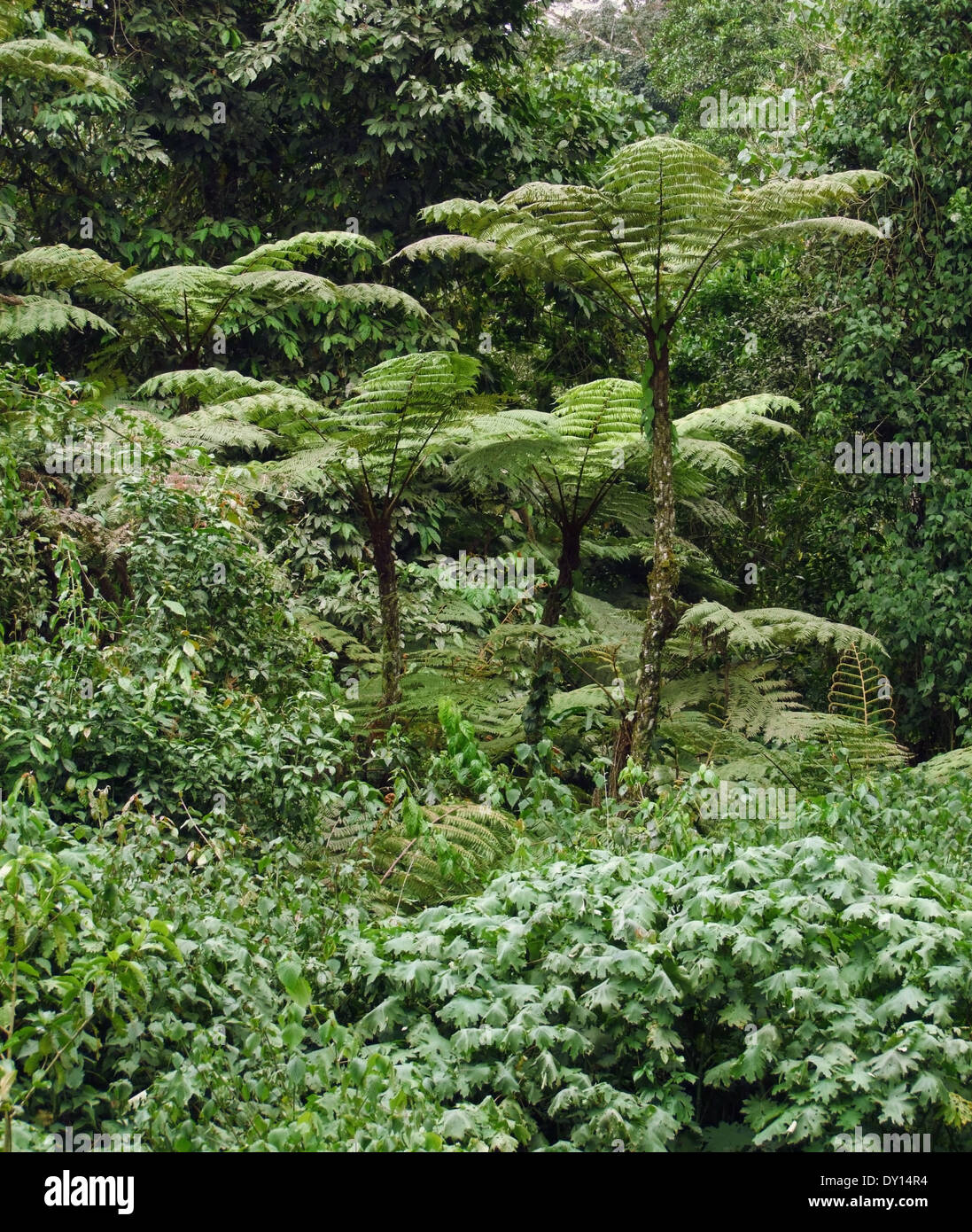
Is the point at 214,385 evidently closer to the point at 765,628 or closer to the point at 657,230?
the point at 657,230

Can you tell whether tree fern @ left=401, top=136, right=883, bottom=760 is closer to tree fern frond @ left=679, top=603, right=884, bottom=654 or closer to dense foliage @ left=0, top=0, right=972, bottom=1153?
dense foliage @ left=0, top=0, right=972, bottom=1153

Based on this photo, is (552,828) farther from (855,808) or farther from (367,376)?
Result: (367,376)

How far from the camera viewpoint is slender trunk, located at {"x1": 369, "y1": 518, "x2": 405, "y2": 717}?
5.14 metres

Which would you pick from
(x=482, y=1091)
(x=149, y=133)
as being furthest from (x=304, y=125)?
(x=482, y=1091)

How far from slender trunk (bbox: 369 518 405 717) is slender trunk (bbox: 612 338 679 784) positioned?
1.03 m

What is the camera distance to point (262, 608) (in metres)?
4.50

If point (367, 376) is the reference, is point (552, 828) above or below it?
below

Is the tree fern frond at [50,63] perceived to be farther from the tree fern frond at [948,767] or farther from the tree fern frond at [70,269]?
the tree fern frond at [948,767]

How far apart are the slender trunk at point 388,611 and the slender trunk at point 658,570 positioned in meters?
1.03

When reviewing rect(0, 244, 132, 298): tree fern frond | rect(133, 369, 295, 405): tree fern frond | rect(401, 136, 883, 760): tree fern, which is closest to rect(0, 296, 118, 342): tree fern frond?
rect(0, 244, 132, 298): tree fern frond

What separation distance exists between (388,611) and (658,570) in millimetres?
1186

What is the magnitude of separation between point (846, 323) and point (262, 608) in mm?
4773

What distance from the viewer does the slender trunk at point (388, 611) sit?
5.14 metres

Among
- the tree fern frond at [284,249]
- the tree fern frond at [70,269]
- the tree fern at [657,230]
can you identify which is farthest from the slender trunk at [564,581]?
the tree fern frond at [70,269]
